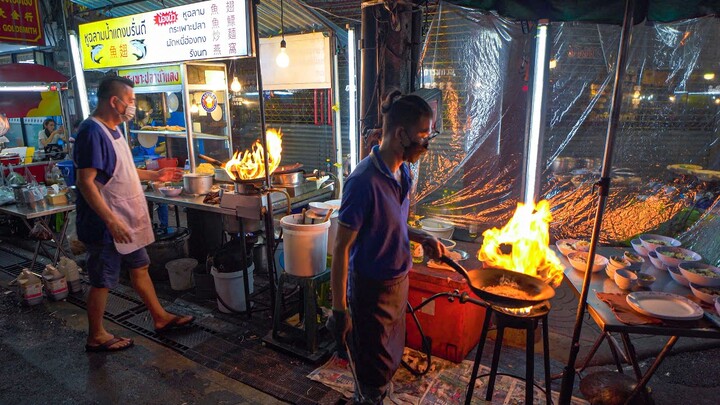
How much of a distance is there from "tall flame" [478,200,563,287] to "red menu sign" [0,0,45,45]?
11.2m

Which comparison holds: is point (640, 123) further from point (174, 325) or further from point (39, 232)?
point (39, 232)

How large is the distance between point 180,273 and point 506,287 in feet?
15.5

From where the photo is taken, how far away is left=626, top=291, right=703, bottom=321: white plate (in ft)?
9.18

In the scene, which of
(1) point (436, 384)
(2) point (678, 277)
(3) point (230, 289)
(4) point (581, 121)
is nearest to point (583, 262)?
(2) point (678, 277)

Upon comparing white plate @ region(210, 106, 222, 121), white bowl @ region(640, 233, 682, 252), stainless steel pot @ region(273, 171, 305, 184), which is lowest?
white bowl @ region(640, 233, 682, 252)

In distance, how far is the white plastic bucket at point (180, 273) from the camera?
6.07 metres

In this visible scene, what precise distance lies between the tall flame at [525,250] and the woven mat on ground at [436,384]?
41.5 inches

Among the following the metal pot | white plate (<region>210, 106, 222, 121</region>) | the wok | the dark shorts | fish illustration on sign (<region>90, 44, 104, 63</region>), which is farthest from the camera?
white plate (<region>210, 106, 222, 121</region>)

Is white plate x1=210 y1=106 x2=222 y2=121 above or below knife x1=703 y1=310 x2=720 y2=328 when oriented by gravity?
above

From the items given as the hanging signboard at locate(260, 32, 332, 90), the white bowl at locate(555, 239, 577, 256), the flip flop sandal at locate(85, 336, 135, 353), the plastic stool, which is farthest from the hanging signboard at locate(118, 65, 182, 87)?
the white bowl at locate(555, 239, 577, 256)

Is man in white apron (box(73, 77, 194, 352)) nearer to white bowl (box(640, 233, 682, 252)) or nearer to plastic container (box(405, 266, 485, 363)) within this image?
plastic container (box(405, 266, 485, 363))

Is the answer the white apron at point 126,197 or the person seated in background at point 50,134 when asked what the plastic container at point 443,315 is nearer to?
the white apron at point 126,197

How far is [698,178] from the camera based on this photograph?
19.6 feet

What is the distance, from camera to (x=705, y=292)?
309cm
